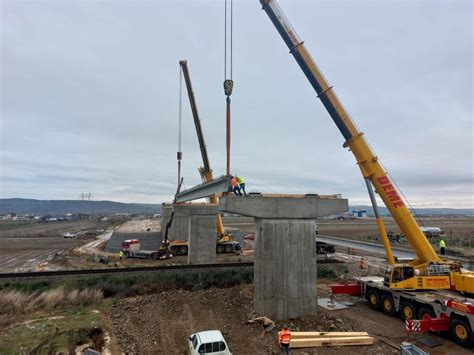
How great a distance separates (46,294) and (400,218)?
2078 cm

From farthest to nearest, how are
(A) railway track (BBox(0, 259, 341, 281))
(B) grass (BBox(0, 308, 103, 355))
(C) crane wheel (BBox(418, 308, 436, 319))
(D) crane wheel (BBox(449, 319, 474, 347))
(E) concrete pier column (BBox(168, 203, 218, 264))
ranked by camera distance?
(E) concrete pier column (BBox(168, 203, 218, 264)) < (A) railway track (BBox(0, 259, 341, 281)) < (C) crane wheel (BBox(418, 308, 436, 319)) < (B) grass (BBox(0, 308, 103, 355)) < (D) crane wheel (BBox(449, 319, 474, 347))

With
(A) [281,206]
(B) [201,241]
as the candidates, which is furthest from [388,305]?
(B) [201,241]

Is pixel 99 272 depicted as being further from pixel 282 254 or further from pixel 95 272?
pixel 282 254

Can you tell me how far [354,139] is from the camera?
17453mm

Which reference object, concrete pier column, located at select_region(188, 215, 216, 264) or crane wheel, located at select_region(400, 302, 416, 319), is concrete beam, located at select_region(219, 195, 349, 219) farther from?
concrete pier column, located at select_region(188, 215, 216, 264)

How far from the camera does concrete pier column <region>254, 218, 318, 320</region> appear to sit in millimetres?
16234

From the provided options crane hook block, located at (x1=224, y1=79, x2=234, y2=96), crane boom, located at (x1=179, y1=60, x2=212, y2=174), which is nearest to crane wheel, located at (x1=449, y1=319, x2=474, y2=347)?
crane hook block, located at (x1=224, y1=79, x2=234, y2=96)

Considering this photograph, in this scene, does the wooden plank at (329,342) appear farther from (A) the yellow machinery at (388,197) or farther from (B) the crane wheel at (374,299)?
(B) the crane wheel at (374,299)

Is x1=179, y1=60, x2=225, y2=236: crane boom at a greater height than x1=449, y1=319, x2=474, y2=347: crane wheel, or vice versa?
x1=179, y1=60, x2=225, y2=236: crane boom

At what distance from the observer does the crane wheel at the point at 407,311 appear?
15930mm

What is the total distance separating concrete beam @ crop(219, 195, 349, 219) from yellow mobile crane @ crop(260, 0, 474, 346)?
2.70 m

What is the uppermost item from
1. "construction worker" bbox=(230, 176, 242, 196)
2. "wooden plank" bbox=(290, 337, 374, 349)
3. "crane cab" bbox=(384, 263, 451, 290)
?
"construction worker" bbox=(230, 176, 242, 196)

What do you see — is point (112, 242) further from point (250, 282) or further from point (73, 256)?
point (250, 282)

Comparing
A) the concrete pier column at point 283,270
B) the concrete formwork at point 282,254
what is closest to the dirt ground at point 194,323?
the concrete pier column at point 283,270
